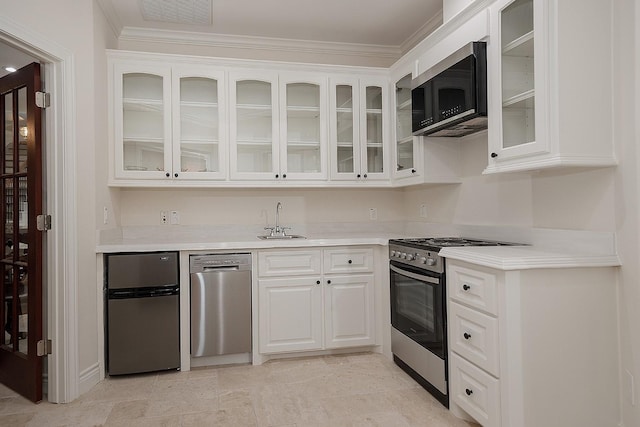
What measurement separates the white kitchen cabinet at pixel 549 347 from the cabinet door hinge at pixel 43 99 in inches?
108

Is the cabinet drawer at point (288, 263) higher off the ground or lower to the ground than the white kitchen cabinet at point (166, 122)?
lower

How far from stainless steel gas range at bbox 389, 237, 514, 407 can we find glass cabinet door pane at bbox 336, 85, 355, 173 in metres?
0.95

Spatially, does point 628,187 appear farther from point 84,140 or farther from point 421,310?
point 84,140

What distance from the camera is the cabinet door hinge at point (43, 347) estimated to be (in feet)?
8.67

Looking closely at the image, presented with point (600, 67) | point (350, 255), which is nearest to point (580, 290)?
point (600, 67)

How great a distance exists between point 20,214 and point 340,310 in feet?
7.55

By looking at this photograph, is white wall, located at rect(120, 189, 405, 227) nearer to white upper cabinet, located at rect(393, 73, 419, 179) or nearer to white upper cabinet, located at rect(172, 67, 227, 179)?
white upper cabinet, located at rect(172, 67, 227, 179)

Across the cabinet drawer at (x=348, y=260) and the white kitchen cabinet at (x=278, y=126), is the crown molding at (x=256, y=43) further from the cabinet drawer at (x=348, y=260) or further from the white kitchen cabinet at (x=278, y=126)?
the cabinet drawer at (x=348, y=260)

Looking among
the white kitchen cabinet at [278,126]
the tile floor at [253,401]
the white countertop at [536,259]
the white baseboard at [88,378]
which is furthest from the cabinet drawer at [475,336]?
the white baseboard at [88,378]

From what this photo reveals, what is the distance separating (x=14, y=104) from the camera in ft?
9.03

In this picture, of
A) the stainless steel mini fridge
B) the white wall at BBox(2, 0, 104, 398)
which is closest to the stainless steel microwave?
the stainless steel mini fridge

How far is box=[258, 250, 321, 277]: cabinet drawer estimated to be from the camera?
3.26 meters

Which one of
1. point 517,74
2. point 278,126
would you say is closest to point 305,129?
point 278,126

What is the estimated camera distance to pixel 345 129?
12.3ft
